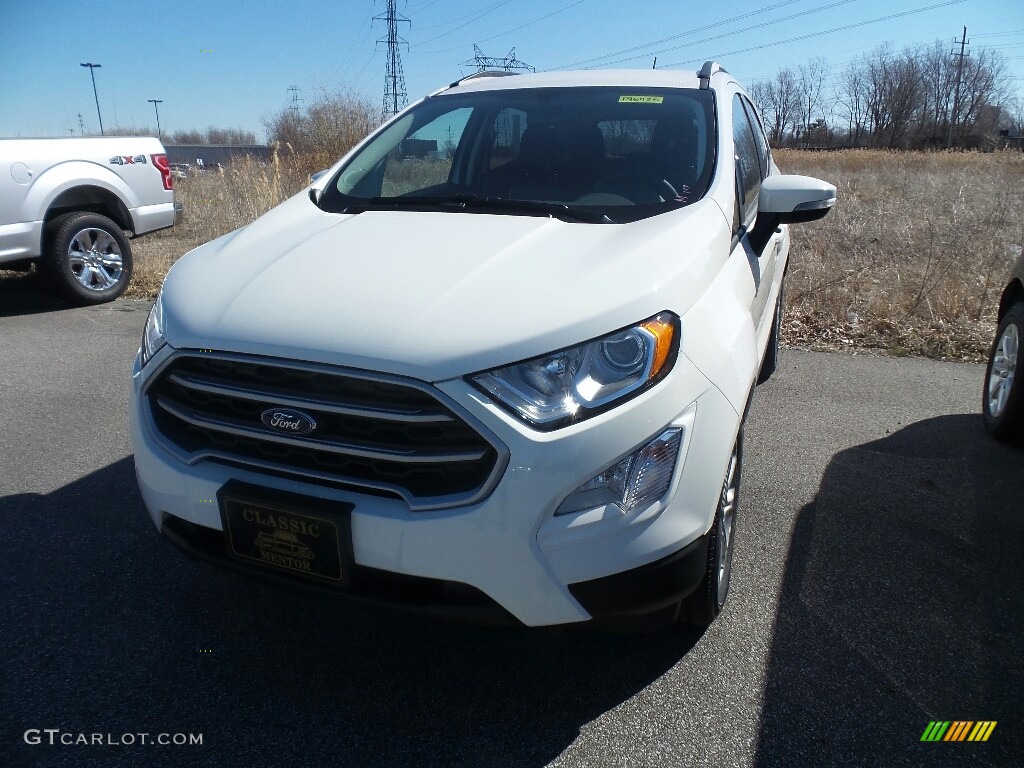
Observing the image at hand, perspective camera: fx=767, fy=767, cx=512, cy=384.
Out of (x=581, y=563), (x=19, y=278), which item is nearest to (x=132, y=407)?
(x=581, y=563)

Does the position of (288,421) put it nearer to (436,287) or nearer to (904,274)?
(436,287)

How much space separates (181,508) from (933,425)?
12.8 feet

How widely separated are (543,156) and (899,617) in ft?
7.14

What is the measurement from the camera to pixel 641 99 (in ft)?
10.8

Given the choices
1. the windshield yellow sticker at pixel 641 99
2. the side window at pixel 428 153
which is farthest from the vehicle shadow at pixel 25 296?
the windshield yellow sticker at pixel 641 99

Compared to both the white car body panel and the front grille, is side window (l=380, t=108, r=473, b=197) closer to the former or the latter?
the front grille

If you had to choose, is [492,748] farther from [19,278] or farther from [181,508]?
[19,278]

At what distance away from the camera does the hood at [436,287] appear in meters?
1.85

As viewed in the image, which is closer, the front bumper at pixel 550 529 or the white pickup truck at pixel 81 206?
the front bumper at pixel 550 529

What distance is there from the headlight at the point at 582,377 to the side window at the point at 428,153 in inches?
70.8

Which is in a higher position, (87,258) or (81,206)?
(81,206)

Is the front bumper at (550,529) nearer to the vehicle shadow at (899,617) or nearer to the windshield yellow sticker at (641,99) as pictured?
the vehicle shadow at (899,617)

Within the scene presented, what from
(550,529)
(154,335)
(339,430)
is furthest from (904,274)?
(154,335)

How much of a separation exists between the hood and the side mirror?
0.38m
